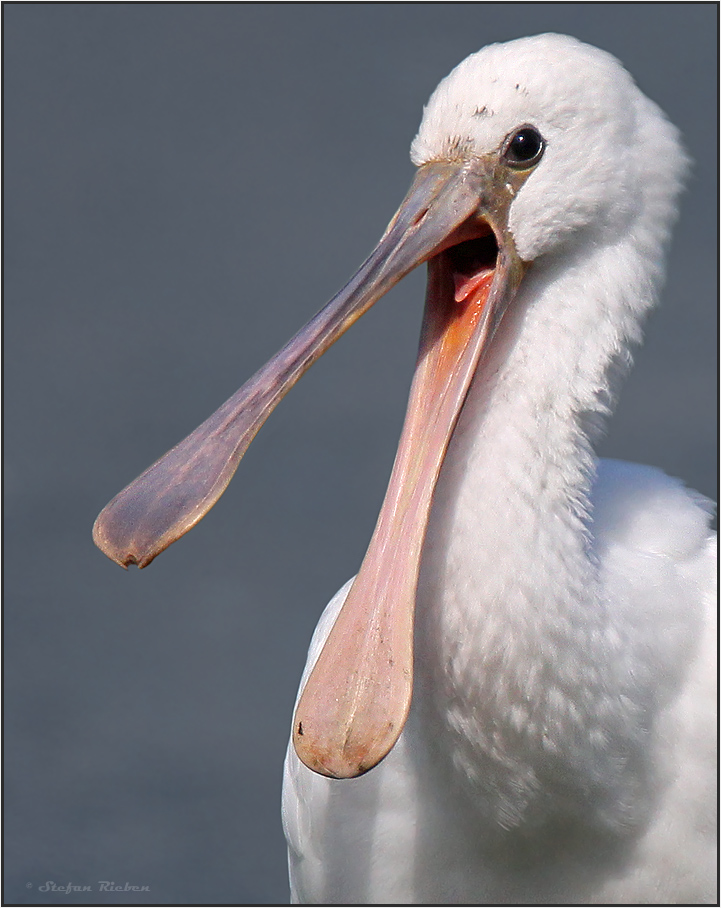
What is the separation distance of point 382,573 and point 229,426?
0.35m

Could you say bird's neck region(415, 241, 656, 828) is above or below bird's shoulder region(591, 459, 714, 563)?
below

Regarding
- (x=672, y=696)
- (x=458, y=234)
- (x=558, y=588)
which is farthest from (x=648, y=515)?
(x=458, y=234)

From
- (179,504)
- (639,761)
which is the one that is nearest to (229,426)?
(179,504)

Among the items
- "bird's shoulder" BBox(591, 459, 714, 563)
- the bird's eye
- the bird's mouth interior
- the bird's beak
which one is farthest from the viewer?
"bird's shoulder" BBox(591, 459, 714, 563)

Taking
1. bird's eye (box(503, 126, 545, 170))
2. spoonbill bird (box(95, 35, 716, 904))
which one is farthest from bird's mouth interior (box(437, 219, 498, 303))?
bird's eye (box(503, 126, 545, 170))

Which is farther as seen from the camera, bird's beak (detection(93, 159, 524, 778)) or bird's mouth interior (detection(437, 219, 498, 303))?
bird's mouth interior (detection(437, 219, 498, 303))

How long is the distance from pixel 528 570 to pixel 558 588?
61mm

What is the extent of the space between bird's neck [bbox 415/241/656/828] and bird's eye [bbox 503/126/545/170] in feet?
0.57

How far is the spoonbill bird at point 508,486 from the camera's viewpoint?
7.32 ft

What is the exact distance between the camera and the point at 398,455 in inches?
91.7

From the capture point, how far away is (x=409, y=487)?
2.29 m

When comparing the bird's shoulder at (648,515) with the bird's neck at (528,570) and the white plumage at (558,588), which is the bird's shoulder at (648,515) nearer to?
the white plumage at (558,588)

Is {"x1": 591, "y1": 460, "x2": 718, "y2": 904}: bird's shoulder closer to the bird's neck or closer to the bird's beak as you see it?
the bird's neck

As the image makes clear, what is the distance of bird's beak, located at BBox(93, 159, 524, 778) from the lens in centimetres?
220
